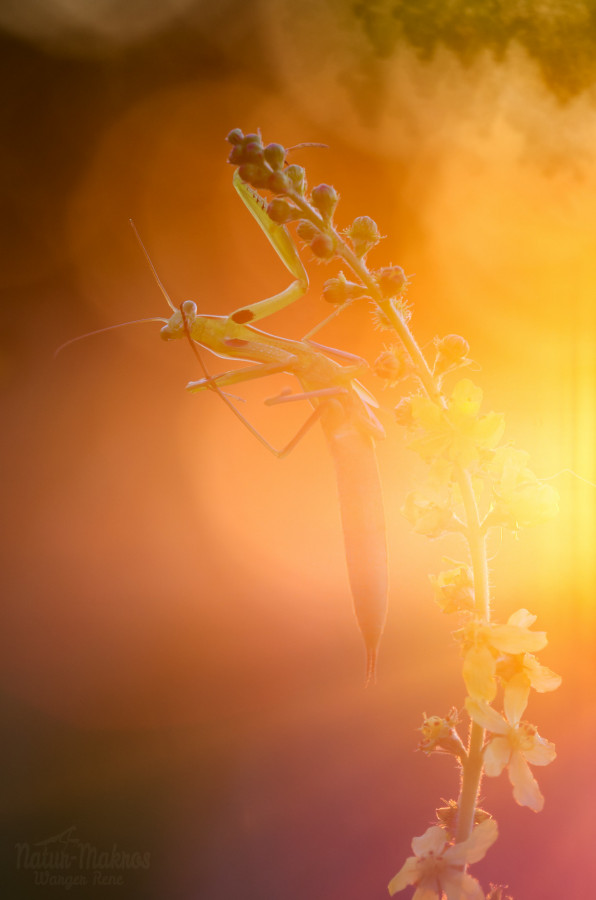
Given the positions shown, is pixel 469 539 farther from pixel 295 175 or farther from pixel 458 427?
pixel 295 175

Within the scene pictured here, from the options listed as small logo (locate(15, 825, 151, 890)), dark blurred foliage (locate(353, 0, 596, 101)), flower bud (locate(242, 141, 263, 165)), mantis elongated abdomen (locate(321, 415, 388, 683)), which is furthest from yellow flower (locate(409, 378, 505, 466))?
small logo (locate(15, 825, 151, 890))

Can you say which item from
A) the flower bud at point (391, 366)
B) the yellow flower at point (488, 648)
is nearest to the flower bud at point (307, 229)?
the flower bud at point (391, 366)

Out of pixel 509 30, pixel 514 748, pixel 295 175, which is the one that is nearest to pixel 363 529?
pixel 514 748

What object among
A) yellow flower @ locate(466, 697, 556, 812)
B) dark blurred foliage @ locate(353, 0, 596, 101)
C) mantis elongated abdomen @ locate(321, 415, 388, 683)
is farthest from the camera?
dark blurred foliage @ locate(353, 0, 596, 101)

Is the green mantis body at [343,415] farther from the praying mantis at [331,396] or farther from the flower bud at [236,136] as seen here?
the flower bud at [236,136]

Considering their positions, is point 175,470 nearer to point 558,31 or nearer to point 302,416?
point 302,416

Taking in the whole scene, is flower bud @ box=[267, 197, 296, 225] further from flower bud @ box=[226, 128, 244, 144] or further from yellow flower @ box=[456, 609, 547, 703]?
yellow flower @ box=[456, 609, 547, 703]
